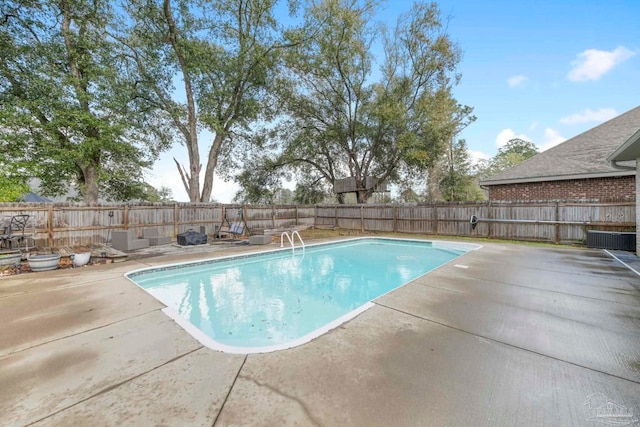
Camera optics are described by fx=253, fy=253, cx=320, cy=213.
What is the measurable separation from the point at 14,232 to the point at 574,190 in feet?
59.8

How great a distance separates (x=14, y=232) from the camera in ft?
22.6

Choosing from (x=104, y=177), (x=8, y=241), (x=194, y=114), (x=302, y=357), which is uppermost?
(x=194, y=114)

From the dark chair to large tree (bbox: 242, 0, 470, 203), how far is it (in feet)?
38.5

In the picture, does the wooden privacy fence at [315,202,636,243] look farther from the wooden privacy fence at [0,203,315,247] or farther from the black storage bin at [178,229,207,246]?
the black storage bin at [178,229,207,246]

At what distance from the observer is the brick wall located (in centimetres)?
869

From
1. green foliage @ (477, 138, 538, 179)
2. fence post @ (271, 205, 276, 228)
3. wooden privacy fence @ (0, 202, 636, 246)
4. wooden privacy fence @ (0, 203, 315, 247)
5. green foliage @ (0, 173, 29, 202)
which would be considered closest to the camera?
wooden privacy fence @ (0, 203, 315, 247)

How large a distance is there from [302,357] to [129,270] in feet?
15.2

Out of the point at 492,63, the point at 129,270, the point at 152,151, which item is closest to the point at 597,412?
the point at 129,270

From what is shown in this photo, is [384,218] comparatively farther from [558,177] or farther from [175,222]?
[175,222]

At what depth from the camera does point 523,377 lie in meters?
1.79

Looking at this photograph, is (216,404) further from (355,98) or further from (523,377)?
(355,98)

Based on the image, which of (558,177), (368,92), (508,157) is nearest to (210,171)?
(368,92)

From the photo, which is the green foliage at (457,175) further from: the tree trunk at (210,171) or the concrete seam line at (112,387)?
the concrete seam line at (112,387)

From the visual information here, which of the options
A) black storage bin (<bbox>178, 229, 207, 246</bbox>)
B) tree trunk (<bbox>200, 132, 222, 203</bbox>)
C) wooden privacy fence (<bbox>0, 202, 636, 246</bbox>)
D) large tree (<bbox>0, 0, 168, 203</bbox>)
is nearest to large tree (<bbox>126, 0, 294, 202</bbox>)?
tree trunk (<bbox>200, 132, 222, 203</bbox>)
